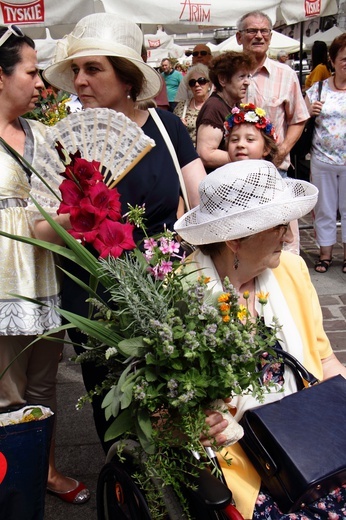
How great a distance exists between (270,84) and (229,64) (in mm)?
865

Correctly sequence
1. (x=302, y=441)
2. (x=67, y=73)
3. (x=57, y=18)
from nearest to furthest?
(x=302, y=441)
(x=67, y=73)
(x=57, y=18)

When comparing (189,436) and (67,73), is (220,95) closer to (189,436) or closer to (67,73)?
(67,73)

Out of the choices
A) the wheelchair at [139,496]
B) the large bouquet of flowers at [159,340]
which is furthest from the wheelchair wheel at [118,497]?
the large bouquet of flowers at [159,340]

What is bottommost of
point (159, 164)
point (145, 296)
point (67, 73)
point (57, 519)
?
point (57, 519)

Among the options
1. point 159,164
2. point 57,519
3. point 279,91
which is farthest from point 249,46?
point 57,519

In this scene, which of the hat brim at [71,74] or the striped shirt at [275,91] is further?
the striped shirt at [275,91]

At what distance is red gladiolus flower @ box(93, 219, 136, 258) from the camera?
1691 millimetres

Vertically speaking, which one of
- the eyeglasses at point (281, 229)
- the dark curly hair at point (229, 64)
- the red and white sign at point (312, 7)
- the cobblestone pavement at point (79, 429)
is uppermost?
the red and white sign at point (312, 7)

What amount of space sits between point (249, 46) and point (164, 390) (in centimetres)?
383

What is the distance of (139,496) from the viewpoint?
5.94ft

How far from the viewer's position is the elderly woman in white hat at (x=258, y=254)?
203cm

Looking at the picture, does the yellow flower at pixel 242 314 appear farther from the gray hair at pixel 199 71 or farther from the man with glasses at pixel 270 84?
the gray hair at pixel 199 71

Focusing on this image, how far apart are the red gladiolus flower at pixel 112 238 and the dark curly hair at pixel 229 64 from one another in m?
2.60

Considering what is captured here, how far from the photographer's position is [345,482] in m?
1.83
